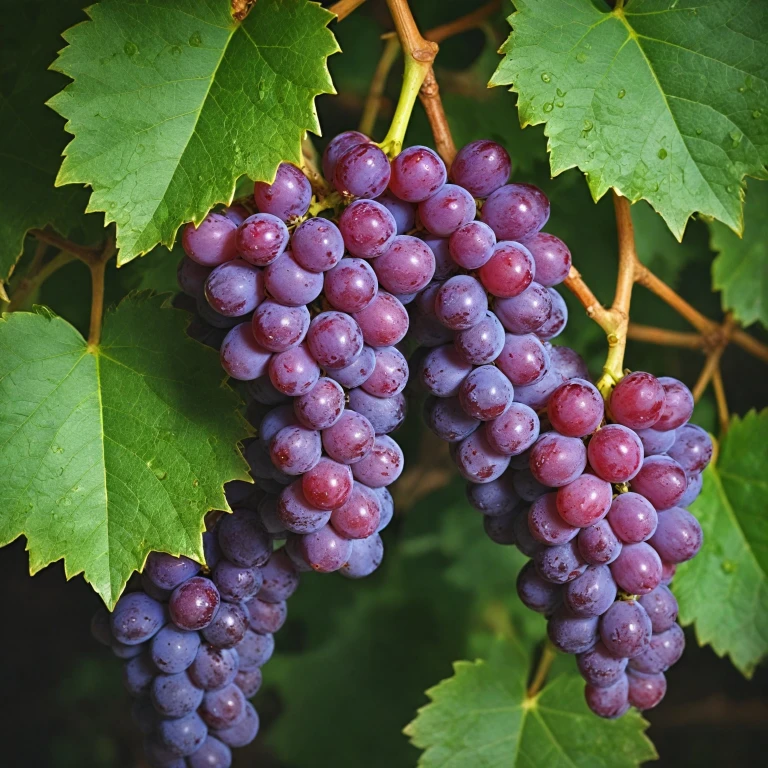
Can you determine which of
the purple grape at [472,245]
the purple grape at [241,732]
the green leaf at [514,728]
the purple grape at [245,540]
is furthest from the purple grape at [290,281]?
the green leaf at [514,728]

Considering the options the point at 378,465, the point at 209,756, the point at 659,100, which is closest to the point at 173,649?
the point at 209,756

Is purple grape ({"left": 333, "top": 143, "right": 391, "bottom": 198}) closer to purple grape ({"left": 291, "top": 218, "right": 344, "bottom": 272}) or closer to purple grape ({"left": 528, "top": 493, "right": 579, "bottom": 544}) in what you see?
purple grape ({"left": 291, "top": 218, "right": 344, "bottom": 272})

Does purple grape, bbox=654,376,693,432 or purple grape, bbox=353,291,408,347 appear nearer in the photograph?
purple grape, bbox=353,291,408,347

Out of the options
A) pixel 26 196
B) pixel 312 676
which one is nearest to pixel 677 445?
pixel 26 196

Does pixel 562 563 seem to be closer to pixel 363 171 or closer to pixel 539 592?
pixel 539 592

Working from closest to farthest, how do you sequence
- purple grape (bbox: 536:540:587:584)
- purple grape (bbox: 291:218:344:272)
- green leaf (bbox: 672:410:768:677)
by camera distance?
1. purple grape (bbox: 291:218:344:272)
2. purple grape (bbox: 536:540:587:584)
3. green leaf (bbox: 672:410:768:677)

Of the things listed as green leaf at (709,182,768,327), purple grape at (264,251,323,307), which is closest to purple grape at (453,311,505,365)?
purple grape at (264,251,323,307)
